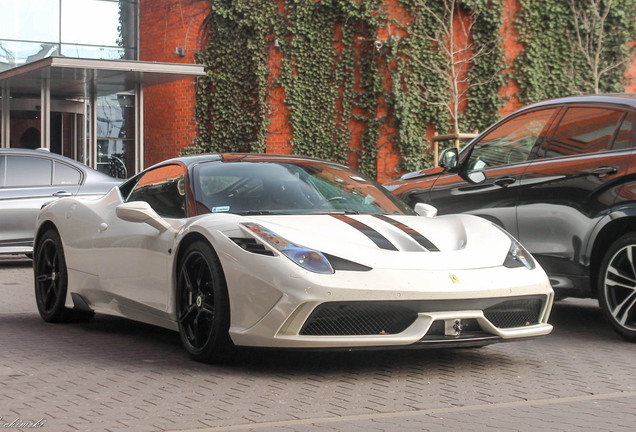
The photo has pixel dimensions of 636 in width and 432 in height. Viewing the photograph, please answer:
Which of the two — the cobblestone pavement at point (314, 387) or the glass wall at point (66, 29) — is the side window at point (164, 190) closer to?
the cobblestone pavement at point (314, 387)

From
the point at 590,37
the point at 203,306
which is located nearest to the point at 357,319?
the point at 203,306

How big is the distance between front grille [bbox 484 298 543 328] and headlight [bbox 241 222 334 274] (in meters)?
1.02

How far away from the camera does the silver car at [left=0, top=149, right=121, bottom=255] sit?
12953mm

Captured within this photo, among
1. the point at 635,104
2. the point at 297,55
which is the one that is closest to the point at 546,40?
the point at 297,55

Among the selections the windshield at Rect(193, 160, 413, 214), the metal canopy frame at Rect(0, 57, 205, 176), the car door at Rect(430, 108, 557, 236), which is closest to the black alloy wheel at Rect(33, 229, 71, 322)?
the windshield at Rect(193, 160, 413, 214)

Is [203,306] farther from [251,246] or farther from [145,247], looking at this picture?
[145,247]

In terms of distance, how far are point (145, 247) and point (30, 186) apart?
7284mm

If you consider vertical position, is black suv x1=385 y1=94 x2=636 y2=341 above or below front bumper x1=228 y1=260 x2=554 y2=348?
above

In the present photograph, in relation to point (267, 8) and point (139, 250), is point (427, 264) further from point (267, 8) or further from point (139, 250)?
point (267, 8)

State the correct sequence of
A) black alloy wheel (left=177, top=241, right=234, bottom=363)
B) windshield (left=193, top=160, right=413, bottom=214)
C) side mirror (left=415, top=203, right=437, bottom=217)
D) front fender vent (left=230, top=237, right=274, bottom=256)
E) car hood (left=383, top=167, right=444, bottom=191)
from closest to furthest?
1. front fender vent (left=230, top=237, right=274, bottom=256)
2. black alloy wheel (left=177, top=241, right=234, bottom=363)
3. windshield (left=193, top=160, right=413, bottom=214)
4. side mirror (left=415, top=203, right=437, bottom=217)
5. car hood (left=383, top=167, right=444, bottom=191)

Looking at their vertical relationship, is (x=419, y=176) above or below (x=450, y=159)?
below

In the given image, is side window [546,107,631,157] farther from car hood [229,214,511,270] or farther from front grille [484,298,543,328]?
front grille [484,298,543,328]

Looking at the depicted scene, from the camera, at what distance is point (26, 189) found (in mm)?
13281

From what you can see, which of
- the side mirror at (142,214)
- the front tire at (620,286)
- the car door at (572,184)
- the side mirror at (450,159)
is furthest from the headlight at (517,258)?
the side mirror at (450,159)
